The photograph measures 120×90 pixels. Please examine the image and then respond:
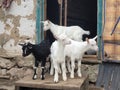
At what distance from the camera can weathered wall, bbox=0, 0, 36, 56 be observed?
28.3 feet

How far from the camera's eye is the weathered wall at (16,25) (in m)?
8.62

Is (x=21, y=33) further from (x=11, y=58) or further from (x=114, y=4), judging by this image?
(x=114, y=4)

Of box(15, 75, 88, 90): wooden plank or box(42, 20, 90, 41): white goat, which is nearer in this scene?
box(15, 75, 88, 90): wooden plank

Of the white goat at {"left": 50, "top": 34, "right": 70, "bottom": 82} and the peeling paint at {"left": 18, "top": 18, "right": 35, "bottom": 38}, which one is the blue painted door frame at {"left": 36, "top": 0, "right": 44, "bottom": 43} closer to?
the peeling paint at {"left": 18, "top": 18, "right": 35, "bottom": 38}

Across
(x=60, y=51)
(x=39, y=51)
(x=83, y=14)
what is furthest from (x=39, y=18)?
(x=83, y=14)

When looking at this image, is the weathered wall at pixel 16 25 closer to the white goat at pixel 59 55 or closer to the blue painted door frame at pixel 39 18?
the blue painted door frame at pixel 39 18

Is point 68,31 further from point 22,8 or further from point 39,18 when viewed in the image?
point 22,8

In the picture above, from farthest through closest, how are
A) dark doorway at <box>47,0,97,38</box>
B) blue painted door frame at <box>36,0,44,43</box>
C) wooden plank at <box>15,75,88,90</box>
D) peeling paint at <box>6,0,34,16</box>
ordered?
dark doorway at <box>47,0,97,38</box> → peeling paint at <box>6,0,34,16</box> → blue painted door frame at <box>36,0,44,43</box> → wooden plank at <box>15,75,88,90</box>

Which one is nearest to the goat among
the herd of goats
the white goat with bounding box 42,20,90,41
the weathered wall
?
the herd of goats

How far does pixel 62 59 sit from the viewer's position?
22.3 feet

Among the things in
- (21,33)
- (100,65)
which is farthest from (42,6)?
(100,65)

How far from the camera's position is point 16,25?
8766 mm

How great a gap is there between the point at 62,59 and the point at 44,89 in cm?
72

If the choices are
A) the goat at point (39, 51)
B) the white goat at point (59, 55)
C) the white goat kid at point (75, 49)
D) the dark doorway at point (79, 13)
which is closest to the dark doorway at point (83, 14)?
the dark doorway at point (79, 13)
